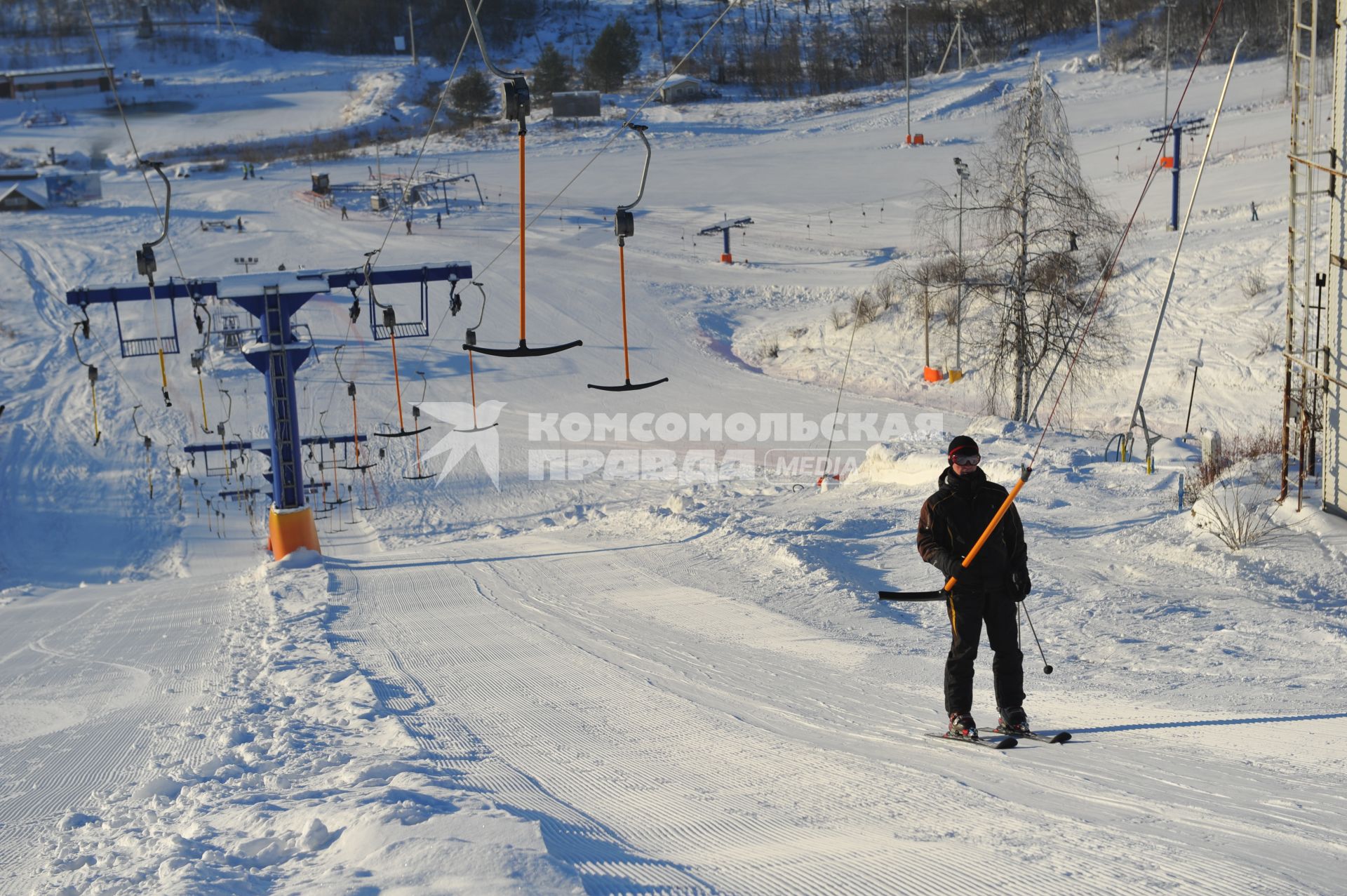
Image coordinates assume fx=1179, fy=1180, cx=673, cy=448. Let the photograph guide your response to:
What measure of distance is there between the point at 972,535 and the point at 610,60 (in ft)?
264

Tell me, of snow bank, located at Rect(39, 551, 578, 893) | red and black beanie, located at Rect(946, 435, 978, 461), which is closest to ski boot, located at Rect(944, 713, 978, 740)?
red and black beanie, located at Rect(946, 435, 978, 461)

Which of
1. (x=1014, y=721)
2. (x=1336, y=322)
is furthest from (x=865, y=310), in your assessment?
(x=1014, y=721)

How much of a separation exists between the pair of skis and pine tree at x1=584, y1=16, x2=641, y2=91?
3166 inches

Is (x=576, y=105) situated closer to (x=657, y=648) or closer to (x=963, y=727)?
(x=657, y=648)

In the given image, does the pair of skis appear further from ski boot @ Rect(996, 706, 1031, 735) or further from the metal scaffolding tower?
the metal scaffolding tower

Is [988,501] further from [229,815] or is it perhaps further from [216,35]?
[216,35]

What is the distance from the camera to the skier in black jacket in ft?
20.7

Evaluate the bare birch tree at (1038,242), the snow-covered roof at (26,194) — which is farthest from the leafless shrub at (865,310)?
the snow-covered roof at (26,194)

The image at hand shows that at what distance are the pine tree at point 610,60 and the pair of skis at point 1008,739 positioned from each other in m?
80.4

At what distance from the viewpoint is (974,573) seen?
6.30 meters

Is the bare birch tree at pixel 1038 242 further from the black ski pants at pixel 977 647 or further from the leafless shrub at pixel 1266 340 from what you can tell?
the black ski pants at pixel 977 647

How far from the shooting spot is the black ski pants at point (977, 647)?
20.8 ft

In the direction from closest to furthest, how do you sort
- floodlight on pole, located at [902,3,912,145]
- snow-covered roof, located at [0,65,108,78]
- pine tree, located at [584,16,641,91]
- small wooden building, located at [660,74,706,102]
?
floodlight on pole, located at [902,3,912,145], pine tree, located at [584,16,641,91], small wooden building, located at [660,74,706,102], snow-covered roof, located at [0,65,108,78]

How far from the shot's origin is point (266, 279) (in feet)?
49.9
